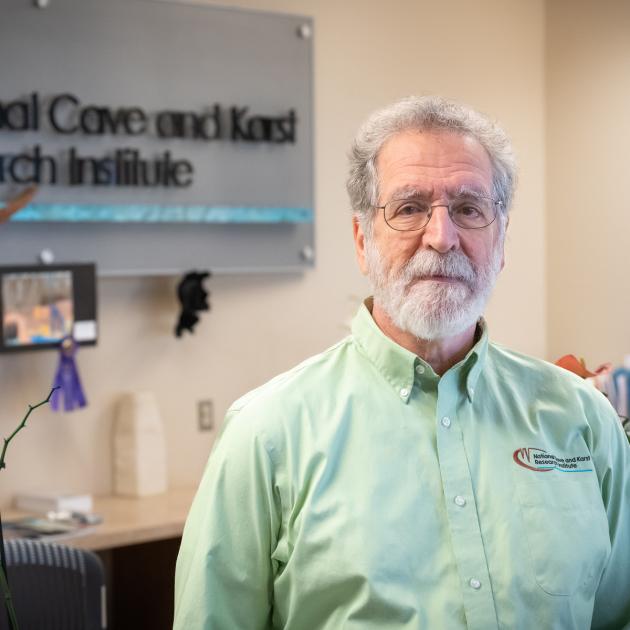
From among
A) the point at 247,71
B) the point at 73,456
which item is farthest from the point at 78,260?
the point at 247,71

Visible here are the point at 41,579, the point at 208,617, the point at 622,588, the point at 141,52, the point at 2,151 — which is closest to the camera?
the point at 208,617

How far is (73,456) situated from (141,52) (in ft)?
4.17

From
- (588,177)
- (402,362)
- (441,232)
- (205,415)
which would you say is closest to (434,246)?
(441,232)

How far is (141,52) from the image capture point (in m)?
3.14

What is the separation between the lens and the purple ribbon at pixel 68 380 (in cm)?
302

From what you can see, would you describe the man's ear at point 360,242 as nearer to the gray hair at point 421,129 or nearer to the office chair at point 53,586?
the gray hair at point 421,129

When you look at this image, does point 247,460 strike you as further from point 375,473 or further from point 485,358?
point 485,358

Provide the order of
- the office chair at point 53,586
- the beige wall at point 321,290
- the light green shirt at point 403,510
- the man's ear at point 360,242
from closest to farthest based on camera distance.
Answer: the light green shirt at point 403,510
the man's ear at point 360,242
the office chair at point 53,586
the beige wall at point 321,290

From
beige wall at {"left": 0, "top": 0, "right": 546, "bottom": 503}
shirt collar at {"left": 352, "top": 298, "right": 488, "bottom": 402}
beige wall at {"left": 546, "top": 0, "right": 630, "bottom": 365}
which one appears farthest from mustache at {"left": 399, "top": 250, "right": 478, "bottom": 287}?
beige wall at {"left": 546, "top": 0, "right": 630, "bottom": 365}

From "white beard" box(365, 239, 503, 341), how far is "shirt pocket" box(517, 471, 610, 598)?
9.9 inches

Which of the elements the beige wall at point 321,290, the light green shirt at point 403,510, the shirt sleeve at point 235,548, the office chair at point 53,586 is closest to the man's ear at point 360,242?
the light green shirt at point 403,510

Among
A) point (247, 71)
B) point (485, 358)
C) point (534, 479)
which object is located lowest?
point (534, 479)

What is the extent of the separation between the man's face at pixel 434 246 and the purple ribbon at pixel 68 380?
1.69 m

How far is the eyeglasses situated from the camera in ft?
4.95
